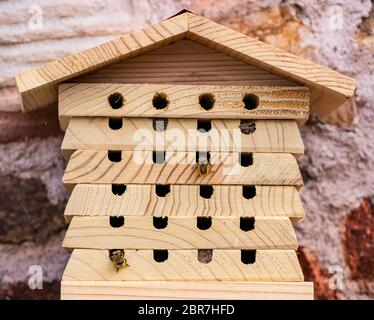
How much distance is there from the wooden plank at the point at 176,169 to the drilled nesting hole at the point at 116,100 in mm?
70

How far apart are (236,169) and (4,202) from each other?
445 millimetres

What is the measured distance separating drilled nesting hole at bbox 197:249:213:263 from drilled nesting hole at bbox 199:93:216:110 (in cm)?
21

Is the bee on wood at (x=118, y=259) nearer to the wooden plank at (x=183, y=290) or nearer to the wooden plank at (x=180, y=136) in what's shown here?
the wooden plank at (x=183, y=290)

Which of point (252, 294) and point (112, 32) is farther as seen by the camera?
point (112, 32)

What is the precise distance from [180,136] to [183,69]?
0.32 ft

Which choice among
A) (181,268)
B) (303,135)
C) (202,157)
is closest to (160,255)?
(181,268)

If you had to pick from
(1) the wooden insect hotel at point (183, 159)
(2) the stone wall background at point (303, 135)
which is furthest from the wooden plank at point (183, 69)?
(2) the stone wall background at point (303, 135)

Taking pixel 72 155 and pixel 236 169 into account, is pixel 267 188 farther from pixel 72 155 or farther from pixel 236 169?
pixel 72 155

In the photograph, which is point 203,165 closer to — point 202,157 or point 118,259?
point 202,157

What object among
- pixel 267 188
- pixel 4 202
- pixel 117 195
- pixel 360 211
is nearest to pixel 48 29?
pixel 4 202

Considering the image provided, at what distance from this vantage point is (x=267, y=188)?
3.56 ft

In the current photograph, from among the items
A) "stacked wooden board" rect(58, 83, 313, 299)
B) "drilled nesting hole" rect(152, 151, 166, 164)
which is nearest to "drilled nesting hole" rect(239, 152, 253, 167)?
"stacked wooden board" rect(58, 83, 313, 299)

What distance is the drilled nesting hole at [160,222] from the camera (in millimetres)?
1078
